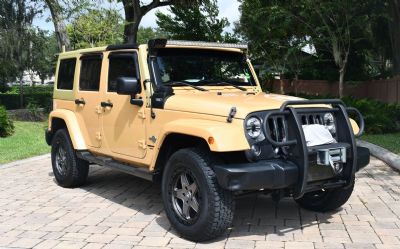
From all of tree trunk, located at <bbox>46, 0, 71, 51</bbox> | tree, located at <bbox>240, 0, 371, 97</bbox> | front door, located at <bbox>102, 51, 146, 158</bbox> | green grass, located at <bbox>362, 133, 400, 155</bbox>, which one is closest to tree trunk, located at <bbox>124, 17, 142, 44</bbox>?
tree trunk, located at <bbox>46, 0, 71, 51</bbox>

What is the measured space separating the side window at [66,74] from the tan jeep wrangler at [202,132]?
0.17 metres

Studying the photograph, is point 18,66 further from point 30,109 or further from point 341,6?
point 341,6

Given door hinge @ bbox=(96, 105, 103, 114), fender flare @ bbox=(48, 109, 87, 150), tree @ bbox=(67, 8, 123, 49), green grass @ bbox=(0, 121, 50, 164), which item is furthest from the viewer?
tree @ bbox=(67, 8, 123, 49)

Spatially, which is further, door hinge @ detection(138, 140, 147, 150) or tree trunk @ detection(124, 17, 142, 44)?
tree trunk @ detection(124, 17, 142, 44)

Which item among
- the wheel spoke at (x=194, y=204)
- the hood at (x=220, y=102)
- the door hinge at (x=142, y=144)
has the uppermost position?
the hood at (x=220, y=102)

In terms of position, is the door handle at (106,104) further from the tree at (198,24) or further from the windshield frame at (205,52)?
the tree at (198,24)

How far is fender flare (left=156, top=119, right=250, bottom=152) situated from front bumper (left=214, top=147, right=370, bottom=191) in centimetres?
18

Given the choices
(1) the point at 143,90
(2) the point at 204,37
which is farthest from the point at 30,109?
(1) the point at 143,90

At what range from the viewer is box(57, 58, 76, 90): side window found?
7584 mm

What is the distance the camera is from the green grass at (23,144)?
10883 millimetres

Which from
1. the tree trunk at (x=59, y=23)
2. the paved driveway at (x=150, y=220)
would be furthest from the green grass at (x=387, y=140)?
the tree trunk at (x=59, y=23)

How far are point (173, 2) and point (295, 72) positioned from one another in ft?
44.9

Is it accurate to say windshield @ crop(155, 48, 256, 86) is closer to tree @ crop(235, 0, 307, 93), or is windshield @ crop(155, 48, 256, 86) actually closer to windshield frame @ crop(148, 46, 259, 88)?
windshield frame @ crop(148, 46, 259, 88)

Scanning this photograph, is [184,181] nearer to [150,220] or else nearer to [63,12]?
[150,220]
